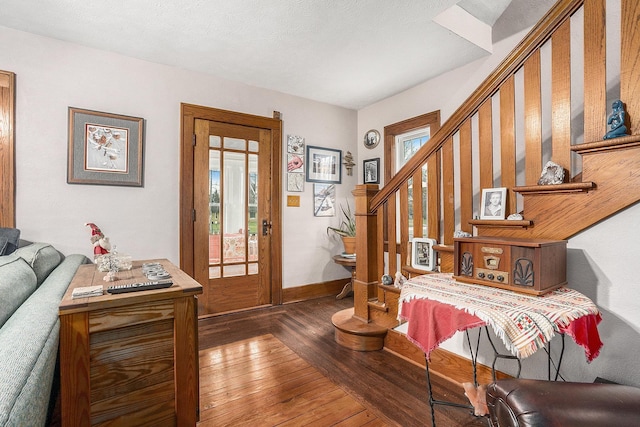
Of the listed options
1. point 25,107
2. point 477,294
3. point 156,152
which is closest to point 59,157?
point 25,107

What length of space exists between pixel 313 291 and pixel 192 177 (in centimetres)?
196

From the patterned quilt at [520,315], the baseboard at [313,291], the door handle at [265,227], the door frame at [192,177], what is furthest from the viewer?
the baseboard at [313,291]

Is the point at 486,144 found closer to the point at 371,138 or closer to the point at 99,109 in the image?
the point at 371,138

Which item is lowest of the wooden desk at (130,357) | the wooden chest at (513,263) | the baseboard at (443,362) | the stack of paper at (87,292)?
the baseboard at (443,362)

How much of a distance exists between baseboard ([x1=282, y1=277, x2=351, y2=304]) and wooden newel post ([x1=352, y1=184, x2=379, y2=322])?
4.45 feet

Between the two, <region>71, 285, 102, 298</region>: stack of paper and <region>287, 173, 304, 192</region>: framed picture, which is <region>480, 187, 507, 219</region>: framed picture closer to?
<region>71, 285, 102, 298</region>: stack of paper

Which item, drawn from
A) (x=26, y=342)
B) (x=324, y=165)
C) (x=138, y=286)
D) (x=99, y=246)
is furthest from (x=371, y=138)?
(x=26, y=342)

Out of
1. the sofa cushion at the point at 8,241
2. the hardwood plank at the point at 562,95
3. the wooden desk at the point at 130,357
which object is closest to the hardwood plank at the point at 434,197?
the hardwood plank at the point at 562,95

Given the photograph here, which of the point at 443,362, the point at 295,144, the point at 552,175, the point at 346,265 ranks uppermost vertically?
the point at 295,144

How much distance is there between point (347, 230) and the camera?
13.4ft

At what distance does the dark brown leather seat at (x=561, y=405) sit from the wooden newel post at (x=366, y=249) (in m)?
1.58

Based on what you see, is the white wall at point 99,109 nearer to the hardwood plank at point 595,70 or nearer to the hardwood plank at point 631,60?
the hardwood plank at point 595,70

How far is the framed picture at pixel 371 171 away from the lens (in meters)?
3.94

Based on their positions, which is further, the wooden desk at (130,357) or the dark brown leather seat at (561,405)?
the wooden desk at (130,357)
